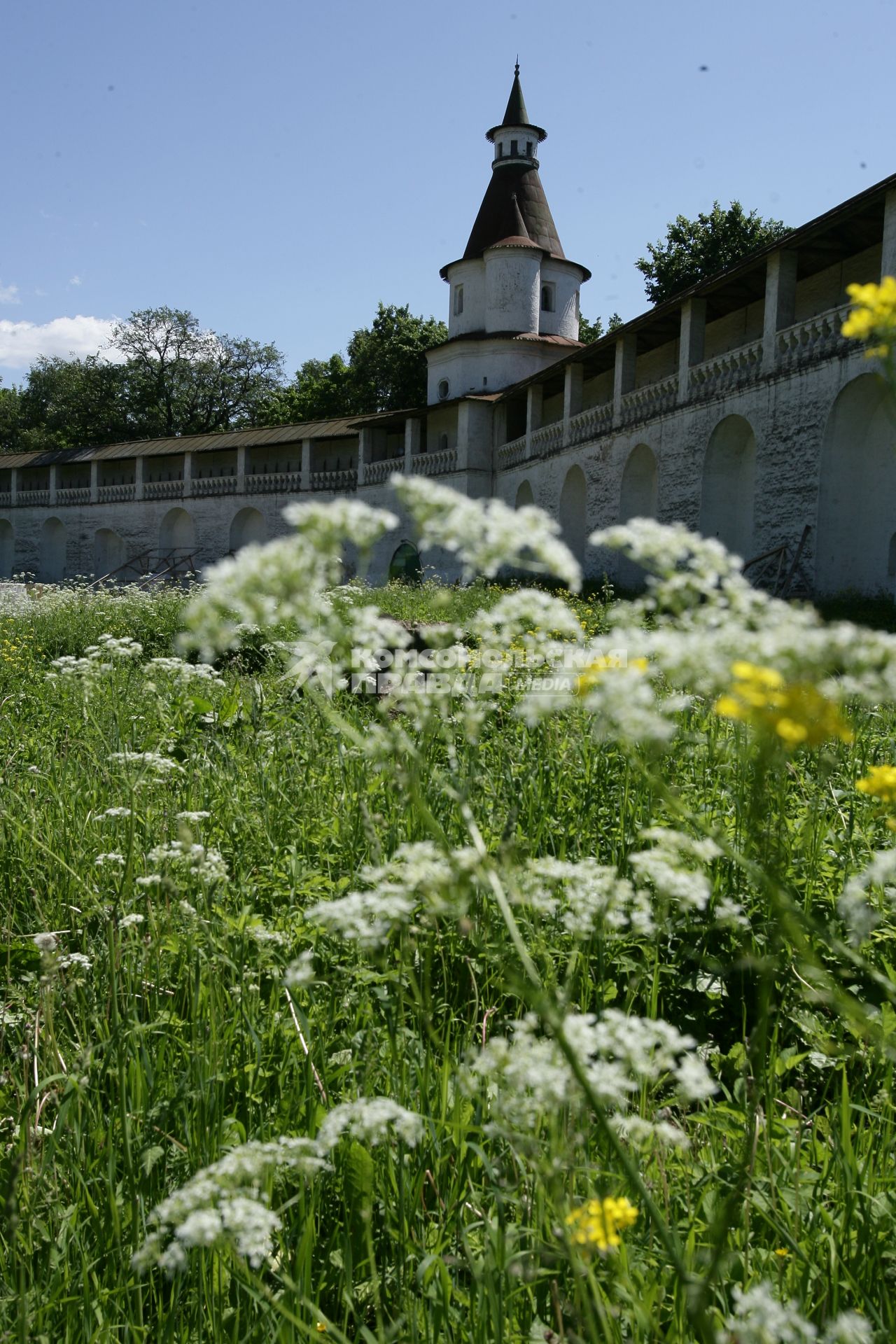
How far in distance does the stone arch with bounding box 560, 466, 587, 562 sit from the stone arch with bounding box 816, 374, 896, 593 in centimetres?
1031

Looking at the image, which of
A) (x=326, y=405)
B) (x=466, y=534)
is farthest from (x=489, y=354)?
(x=466, y=534)

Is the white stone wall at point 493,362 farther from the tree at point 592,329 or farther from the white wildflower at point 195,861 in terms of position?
the white wildflower at point 195,861

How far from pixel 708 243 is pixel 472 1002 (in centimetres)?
3695

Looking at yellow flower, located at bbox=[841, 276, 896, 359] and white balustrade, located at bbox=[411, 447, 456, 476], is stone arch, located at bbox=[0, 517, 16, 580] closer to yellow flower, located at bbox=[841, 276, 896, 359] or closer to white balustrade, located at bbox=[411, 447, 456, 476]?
white balustrade, located at bbox=[411, 447, 456, 476]

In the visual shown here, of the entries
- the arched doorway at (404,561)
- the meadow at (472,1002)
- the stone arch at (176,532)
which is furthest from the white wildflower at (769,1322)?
the stone arch at (176,532)

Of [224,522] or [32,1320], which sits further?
[224,522]

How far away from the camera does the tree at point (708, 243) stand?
34.6 m

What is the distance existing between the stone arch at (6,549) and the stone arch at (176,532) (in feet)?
29.5

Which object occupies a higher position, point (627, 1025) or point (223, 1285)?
point (627, 1025)

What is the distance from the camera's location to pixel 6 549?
143ft

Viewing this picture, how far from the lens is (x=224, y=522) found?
36094 millimetres

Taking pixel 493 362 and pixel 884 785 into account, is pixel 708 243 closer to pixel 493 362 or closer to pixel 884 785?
pixel 493 362

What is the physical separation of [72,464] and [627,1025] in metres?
44.5

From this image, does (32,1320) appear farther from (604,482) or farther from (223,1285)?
(604,482)
